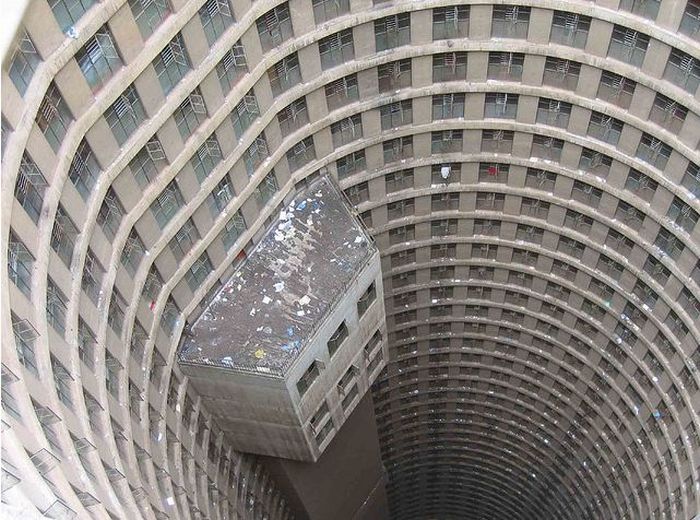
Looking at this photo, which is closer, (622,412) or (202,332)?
(202,332)

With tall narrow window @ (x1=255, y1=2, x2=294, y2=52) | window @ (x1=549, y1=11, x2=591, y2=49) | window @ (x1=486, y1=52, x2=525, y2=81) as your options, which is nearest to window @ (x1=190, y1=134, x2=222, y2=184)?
tall narrow window @ (x1=255, y1=2, x2=294, y2=52)

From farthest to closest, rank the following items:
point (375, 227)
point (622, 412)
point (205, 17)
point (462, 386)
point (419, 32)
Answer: point (462, 386)
point (622, 412)
point (375, 227)
point (419, 32)
point (205, 17)

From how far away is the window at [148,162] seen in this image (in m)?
41.3

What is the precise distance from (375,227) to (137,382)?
24.1 meters

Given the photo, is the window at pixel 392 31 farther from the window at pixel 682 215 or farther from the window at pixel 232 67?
the window at pixel 682 215

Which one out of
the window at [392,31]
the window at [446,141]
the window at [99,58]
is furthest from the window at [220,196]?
the window at [446,141]

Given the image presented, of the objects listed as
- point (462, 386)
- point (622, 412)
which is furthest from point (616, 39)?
point (462, 386)

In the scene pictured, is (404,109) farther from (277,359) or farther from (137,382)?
(137,382)

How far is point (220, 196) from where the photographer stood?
47.8 metres

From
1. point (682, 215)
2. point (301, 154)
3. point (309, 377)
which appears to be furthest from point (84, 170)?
point (682, 215)

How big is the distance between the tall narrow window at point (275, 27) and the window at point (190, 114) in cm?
511

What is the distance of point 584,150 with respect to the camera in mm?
56844

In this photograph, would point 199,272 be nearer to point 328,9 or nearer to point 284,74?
point 284,74

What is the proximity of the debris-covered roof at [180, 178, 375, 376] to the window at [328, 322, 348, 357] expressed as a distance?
8.55 ft
